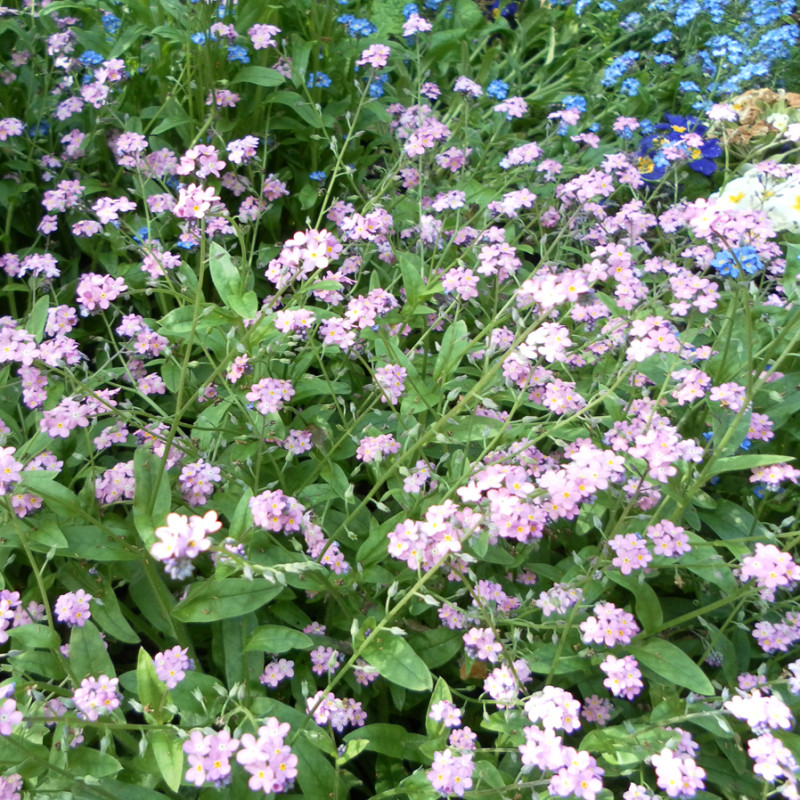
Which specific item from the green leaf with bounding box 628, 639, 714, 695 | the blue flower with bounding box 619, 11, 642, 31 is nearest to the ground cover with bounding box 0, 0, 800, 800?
the green leaf with bounding box 628, 639, 714, 695

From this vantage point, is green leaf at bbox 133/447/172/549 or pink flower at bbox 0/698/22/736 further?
green leaf at bbox 133/447/172/549

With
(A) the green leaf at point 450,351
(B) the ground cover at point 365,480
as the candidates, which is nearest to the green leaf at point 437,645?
(B) the ground cover at point 365,480

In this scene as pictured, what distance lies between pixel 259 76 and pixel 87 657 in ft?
8.40

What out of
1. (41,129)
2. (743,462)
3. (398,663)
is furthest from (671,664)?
(41,129)

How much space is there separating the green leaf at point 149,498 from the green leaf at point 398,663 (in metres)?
0.64

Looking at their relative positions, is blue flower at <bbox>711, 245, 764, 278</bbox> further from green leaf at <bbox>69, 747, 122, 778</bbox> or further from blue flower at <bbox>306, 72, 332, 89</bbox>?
green leaf at <bbox>69, 747, 122, 778</bbox>

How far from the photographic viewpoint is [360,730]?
6.88 feet

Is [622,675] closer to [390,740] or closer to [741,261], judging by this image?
[390,740]

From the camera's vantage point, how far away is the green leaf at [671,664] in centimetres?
207

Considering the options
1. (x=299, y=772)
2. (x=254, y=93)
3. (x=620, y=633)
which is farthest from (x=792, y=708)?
(x=254, y=93)

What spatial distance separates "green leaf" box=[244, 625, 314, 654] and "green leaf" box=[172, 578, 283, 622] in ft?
0.26

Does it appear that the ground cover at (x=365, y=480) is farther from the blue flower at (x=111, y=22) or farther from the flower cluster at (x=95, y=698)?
the blue flower at (x=111, y=22)

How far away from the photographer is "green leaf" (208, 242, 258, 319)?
244 centimetres

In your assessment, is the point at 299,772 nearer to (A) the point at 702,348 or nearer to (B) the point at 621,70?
(A) the point at 702,348
